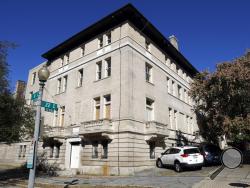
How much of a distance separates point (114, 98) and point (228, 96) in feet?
36.3

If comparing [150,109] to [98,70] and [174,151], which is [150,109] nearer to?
[174,151]

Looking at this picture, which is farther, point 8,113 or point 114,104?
point 114,104

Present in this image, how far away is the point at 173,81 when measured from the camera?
107 feet

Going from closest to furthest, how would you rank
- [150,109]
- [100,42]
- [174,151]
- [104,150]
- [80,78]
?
[174,151], [104,150], [150,109], [100,42], [80,78]

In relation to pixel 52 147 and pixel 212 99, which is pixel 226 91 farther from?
pixel 52 147

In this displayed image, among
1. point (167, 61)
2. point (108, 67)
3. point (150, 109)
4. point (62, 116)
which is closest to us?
point (108, 67)

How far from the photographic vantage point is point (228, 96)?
2519 centimetres

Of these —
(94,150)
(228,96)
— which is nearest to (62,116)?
(94,150)

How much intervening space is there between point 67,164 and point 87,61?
35.6ft

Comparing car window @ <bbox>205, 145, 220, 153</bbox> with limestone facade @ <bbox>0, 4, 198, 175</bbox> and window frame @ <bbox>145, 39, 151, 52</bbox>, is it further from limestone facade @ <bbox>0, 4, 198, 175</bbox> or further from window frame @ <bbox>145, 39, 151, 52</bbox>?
window frame @ <bbox>145, 39, 151, 52</bbox>

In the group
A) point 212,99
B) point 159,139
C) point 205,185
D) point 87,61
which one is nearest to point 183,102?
point 212,99

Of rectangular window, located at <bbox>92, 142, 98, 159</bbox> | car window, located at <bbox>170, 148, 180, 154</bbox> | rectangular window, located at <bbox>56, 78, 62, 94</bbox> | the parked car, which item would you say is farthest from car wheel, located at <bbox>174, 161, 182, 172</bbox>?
rectangular window, located at <bbox>56, 78, 62, 94</bbox>

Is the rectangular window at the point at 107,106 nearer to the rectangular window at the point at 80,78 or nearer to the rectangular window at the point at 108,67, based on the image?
the rectangular window at the point at 108,67

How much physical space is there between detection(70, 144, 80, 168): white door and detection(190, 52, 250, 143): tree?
13.5 metres
